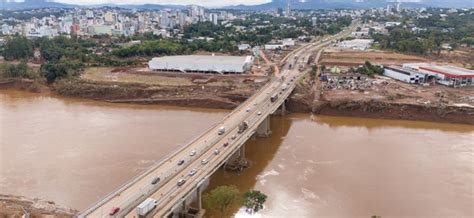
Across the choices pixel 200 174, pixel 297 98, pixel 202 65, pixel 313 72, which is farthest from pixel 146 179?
pixel 313 72

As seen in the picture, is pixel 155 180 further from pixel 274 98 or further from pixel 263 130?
pixel 274 98

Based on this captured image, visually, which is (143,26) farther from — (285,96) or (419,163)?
(419,163)

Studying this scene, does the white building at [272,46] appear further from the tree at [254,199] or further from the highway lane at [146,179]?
the tree at [254,199]

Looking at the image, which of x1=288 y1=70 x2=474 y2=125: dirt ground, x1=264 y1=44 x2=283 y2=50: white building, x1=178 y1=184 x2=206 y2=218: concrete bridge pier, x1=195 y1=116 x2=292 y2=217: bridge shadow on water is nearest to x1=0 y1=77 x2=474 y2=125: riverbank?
x1=288 y1=70 x2=474 y2=125: dirt ground

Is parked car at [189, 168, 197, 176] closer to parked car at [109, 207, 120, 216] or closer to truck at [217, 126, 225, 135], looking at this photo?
parked car at [109, 207, 120, 216]

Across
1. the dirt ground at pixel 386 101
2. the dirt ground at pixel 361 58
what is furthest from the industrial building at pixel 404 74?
the dirt ground at pixel 361 58

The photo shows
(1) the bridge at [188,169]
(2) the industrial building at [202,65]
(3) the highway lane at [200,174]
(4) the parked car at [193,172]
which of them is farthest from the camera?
(2) the industrial building at [202,65]
